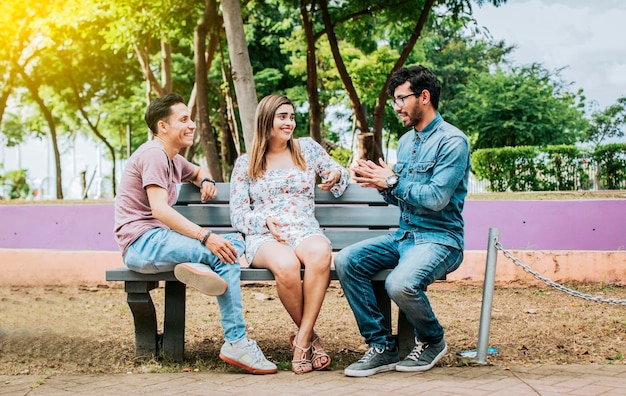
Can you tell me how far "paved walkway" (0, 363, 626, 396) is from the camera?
397cm

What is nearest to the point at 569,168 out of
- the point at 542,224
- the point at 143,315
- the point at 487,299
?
the point at 542,224

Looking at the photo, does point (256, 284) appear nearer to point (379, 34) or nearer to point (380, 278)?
point (380, 278)

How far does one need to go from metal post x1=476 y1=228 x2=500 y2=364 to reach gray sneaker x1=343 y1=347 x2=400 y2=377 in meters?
0.53

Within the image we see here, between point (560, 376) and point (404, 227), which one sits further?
point (404, 227)

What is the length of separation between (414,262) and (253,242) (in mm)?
1078

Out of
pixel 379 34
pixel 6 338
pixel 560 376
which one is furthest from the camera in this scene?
pixel 379 34

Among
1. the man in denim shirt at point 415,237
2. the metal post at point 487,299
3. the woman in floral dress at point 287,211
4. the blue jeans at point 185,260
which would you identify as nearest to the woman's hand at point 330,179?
the woman in floral dress at point 287,211

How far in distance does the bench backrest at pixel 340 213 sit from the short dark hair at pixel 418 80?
96cm

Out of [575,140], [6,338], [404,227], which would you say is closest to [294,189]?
[404,227]

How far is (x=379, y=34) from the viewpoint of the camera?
17.4 meters

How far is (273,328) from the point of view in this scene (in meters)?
6.11

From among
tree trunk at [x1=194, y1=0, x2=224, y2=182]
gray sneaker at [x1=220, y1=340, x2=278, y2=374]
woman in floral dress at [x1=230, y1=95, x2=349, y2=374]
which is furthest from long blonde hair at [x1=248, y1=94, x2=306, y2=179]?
tree trunk at [x1=194, y1=0, x2=224, y2=182]

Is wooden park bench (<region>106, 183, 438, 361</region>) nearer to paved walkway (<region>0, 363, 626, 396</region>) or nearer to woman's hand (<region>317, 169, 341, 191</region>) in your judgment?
woman's hand (<region>317, 169, 341, 191</region>)

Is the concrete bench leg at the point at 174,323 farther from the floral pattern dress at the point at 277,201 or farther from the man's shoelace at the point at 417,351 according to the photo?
the man's shoelace at the point at 417,351
